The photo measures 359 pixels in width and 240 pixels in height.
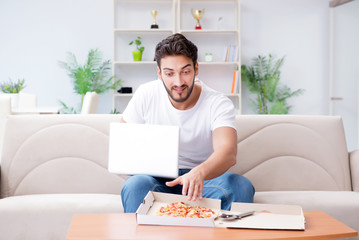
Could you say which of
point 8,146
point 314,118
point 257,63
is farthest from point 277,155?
point 257,63

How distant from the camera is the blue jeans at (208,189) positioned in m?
1.72

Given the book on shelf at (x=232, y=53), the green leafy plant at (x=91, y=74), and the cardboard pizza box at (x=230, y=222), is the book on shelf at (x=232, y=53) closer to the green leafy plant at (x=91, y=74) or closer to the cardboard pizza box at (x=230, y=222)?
the green leafy plant at (x=91, y=74)

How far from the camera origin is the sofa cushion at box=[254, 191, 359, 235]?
2.08 m

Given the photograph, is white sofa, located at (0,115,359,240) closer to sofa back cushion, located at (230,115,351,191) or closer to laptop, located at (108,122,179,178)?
sofa back cushion, located at (230,115,351,191)

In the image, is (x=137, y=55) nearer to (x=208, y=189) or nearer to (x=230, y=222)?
(x=208, y=189)

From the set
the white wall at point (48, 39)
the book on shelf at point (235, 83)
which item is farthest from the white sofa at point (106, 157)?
the white wall at point (48, 39)

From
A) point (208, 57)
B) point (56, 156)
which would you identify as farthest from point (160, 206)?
point (208, 57)

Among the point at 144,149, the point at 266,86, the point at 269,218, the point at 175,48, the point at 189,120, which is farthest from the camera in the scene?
the point at 266,86

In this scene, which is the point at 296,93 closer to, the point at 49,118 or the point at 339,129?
the point at 339,129

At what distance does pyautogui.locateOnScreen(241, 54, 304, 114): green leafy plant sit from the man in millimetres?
3908

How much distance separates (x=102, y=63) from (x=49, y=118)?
368cm

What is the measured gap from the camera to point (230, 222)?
4.42ft

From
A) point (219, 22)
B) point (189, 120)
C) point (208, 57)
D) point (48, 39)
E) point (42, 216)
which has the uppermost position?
point (219, 22)

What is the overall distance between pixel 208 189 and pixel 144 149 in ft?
1.10
